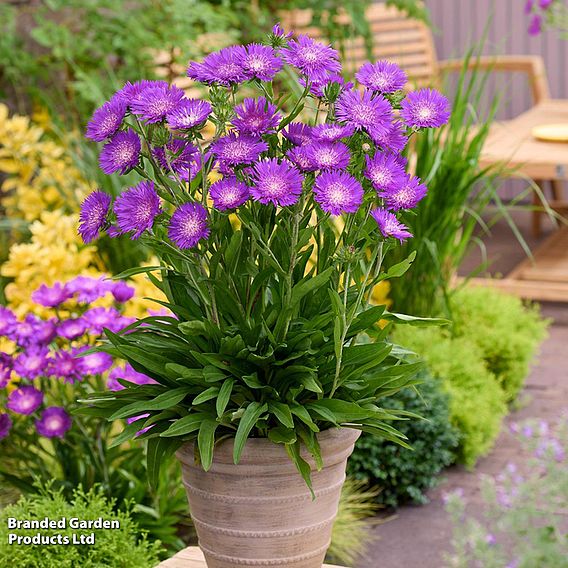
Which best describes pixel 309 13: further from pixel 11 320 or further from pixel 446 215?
pixel 11 320

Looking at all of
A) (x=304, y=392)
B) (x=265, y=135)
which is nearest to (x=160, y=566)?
(x=304, y=392)

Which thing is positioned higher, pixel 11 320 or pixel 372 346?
pixel 372 346

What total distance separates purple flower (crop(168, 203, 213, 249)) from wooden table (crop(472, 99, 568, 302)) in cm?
258

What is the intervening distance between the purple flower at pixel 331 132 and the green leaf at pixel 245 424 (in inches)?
14.1

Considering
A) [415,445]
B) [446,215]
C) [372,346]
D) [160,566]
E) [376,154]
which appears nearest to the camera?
[376,154]

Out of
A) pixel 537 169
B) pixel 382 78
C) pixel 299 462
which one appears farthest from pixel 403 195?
pixel 537 169

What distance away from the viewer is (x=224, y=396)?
1335 mm

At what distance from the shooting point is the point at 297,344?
1385 mm

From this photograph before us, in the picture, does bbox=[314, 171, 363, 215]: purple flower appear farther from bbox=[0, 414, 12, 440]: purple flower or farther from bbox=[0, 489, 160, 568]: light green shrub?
bbox=[0, 414, 12, 440]: purple flower

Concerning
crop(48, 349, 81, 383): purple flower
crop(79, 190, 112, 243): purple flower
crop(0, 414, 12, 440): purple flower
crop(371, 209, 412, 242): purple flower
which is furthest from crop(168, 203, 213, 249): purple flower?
crop(0, 414, 12, 440): purple flower

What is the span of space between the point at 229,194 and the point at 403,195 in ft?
0.69

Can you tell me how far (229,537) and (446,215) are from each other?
5.69ft

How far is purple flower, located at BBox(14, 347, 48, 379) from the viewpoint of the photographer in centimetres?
197

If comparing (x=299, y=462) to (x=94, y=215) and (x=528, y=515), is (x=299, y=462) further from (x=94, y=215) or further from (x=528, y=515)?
(x=94, y=215)
